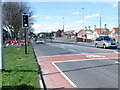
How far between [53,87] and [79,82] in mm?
1188

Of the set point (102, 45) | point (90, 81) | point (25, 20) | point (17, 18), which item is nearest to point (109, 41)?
point (102, 45)

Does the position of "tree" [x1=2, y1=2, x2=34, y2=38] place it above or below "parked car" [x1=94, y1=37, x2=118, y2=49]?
above

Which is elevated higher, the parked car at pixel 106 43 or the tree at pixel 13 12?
the tree at pixel 13 12

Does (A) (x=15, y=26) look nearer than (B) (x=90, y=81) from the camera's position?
No

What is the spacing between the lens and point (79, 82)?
7.38 meters

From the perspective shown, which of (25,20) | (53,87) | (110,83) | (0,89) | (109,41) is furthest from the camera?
(109,41)

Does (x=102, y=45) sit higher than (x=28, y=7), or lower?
lower

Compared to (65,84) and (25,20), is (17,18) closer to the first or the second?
(25,20)

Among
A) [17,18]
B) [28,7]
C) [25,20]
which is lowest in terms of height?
[25,20]

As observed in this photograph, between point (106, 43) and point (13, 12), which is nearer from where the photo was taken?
point (106, 43)

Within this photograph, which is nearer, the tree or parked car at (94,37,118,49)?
parked car at (94,37,118,49)

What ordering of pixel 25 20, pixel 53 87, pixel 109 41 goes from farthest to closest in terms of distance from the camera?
pixel 109 41, pixel 25 20, pixel 53 87

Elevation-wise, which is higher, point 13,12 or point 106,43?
point 13,12

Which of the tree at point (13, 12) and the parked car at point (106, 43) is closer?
the parked car at point (106, 43)
